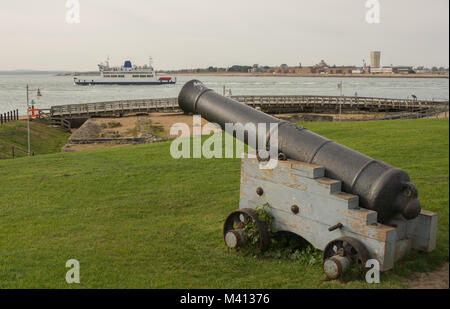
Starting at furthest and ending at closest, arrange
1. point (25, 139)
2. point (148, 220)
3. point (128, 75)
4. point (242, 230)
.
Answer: point (128, 75)
point (25, 139)
point (148, 220)
point (242, 230)

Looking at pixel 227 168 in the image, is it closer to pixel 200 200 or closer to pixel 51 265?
pixel 200 200

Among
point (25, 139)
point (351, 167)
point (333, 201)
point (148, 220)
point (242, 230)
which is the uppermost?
point (351, 167)

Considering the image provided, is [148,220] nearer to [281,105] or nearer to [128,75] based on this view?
[281,105]

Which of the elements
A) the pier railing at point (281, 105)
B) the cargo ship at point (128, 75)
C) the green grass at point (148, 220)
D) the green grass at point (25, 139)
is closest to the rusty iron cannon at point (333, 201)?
the green grass at point (148, 220)

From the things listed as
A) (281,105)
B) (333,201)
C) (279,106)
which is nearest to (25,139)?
(333,201)

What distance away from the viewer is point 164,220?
682cm

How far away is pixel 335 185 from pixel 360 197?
0.26 m

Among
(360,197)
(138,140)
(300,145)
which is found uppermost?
(300,145)

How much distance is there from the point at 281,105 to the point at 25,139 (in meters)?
26.4

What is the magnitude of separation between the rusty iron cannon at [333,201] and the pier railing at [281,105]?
35.0 m

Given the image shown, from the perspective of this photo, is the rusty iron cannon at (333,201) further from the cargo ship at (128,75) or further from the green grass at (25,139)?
the cargo ship at (128,75)

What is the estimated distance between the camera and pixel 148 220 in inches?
270

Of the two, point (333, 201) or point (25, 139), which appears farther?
point (25, 139)
